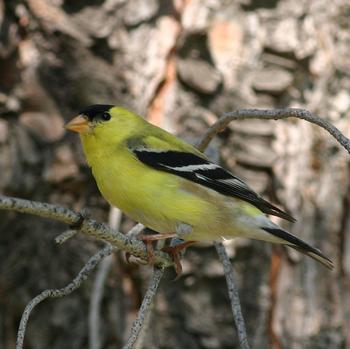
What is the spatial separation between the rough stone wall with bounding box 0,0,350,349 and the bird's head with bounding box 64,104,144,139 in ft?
1.50

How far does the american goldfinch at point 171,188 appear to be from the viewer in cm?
244

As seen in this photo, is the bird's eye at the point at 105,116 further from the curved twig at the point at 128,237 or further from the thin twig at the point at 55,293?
the thin twig at the point at 55,293

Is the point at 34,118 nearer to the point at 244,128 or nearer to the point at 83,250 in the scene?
the point at 83,250

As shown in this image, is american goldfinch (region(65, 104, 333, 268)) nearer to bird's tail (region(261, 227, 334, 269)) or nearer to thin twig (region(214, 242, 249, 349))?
bird's tail (region(261, 227, 334, 269))

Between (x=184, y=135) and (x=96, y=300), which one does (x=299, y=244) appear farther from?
(x=96, y=300)

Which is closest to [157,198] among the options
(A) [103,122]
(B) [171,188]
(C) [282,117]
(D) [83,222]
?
(B) [171,188]

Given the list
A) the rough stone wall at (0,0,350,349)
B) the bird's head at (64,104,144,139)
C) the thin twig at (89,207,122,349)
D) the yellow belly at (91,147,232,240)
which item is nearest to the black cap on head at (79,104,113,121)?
the bird's head at (64,104,144,139)

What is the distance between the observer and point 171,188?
2.50 m

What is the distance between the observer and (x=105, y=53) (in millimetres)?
3254

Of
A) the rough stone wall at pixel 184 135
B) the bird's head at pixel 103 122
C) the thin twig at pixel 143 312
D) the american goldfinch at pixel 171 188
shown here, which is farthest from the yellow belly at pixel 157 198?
the rough stone wall at pixel 184 135

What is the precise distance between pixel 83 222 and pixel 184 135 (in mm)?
1827

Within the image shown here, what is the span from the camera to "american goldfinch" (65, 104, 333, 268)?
244 centimetres

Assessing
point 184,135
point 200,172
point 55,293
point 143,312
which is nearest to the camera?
point 55,293

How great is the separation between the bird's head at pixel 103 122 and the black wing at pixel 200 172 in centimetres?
19
